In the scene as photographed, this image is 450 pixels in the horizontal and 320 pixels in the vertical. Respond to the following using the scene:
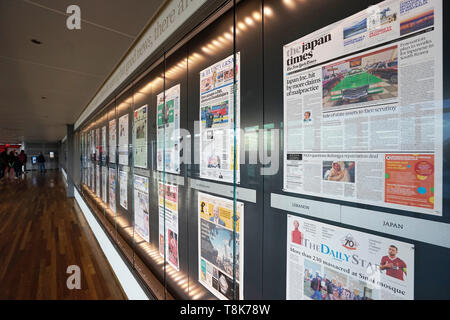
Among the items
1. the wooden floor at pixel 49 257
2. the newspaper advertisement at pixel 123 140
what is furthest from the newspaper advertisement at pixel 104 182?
the newspaper advertisement at pixel 123 140

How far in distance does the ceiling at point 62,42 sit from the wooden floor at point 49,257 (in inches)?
93.5

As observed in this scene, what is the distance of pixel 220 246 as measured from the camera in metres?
1.26

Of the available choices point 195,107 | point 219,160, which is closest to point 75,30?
point 195,107

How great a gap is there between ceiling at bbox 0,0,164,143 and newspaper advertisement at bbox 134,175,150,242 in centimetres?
134

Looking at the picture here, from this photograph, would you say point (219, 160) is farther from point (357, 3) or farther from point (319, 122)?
point (357, 3)

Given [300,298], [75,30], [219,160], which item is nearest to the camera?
[300,298]

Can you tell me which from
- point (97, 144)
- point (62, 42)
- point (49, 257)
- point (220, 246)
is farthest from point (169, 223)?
point (97, 144)

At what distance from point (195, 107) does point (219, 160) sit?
17.6 inches

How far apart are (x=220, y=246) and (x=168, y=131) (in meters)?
0.99

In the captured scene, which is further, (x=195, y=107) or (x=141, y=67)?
(x=141, y=67)

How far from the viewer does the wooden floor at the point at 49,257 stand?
7.16 ft

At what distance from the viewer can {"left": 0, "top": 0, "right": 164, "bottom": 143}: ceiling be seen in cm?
145

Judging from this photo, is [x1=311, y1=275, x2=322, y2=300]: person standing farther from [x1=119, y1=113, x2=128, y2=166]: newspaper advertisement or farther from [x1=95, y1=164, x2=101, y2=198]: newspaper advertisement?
[x1=95, y1=164, x2=101, y2=198]: newspaper advertisement

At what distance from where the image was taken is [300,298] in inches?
33.7
